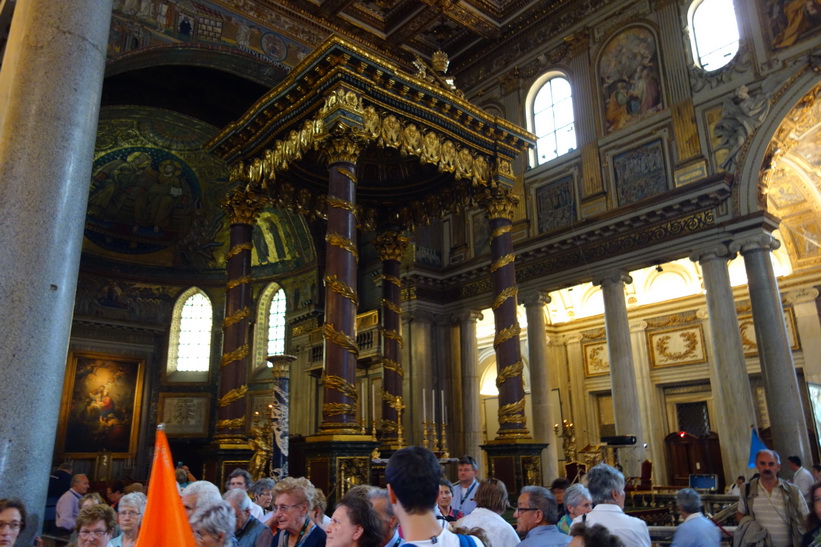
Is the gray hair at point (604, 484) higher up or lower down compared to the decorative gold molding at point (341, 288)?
lower down

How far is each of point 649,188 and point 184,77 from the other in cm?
1273

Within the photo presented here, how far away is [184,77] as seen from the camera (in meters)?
17.3

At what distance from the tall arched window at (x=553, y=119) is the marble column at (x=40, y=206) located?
12628 mm

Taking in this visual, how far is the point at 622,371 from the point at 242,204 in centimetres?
851

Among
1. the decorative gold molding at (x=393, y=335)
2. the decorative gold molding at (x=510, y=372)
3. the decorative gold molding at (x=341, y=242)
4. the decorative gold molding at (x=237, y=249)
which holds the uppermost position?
the decorative gold molding at (x=237, y=249)

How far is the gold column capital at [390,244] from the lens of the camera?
451 inches

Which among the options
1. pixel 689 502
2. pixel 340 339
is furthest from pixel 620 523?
pixel 340 339

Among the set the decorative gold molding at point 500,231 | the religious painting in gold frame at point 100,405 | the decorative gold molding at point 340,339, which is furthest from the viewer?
the religious painting in gold frame at point 100,405

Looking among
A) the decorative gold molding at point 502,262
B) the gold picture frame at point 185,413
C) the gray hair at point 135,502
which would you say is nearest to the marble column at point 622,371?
the decorative gold molding at point 502,262

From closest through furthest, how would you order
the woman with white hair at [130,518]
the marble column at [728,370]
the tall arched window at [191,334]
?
the woman with white hair at [130,518], the marble column at [728,370], the tall arched window at [191,334]

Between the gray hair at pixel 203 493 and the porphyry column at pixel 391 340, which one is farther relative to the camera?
the porphyry column at pixel 391 340

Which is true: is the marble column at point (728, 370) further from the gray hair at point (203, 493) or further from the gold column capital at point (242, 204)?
the gray hair at point (203, 493)

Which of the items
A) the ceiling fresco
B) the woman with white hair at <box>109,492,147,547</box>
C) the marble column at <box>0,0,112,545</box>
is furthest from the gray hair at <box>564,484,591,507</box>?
the ceiling fresco

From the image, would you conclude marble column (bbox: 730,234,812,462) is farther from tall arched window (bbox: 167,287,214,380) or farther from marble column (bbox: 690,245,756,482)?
tall arched window (bbox: 167,287,214,380)
